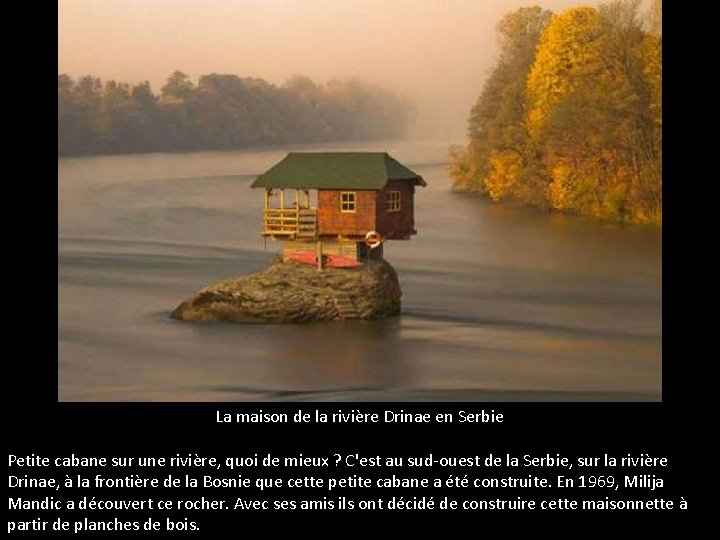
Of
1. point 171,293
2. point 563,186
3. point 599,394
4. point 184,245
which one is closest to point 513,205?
point 563,186

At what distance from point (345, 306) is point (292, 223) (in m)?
2.77

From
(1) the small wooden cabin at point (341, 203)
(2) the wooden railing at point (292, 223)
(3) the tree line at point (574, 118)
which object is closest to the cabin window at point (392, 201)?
(1) the small wooden cabin at point (341, 203)

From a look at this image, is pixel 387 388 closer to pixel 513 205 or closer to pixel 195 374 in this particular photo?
pixel 195 374

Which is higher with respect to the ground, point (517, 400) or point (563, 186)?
point (563, 186)

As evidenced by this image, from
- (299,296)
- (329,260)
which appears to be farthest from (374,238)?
(299,296)

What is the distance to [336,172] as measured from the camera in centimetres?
4572

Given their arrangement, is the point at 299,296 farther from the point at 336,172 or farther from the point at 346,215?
the point at 336,172

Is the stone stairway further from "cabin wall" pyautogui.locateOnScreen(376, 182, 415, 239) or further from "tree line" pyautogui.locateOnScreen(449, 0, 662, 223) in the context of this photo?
"tree line" pyautogui.locateOnScreen(449, 0, 662, 223)

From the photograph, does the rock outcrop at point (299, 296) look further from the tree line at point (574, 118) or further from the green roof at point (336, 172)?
the tree line at point (574, 118)

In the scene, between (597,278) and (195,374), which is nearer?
(195,374)

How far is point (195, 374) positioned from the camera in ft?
136

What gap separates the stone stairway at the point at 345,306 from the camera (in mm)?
44969

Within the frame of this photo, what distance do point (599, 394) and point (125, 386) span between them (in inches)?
439
